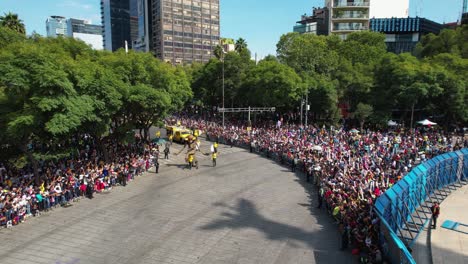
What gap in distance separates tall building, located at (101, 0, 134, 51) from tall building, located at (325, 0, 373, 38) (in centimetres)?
13928

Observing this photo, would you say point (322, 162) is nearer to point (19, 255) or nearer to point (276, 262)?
point (276, 262)

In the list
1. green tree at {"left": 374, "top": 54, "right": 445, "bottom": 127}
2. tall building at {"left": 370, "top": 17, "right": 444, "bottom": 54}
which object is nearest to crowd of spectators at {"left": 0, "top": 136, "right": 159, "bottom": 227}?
green tree at {"left": 374, "top": 54, "right": 445, "bottom": 127}

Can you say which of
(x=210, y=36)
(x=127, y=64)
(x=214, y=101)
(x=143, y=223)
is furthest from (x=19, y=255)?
(x=210, y=36)

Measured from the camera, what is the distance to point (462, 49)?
1989 inches

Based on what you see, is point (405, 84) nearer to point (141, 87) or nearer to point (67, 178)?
point (141, 87)

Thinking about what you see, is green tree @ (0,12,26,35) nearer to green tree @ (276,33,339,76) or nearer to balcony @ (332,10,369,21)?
green tree @ (276,33,339,76)

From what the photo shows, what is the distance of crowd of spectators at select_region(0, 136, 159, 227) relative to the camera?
16.4m

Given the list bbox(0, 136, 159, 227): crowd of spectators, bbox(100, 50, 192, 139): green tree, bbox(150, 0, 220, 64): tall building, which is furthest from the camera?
bbox(150, 0, 220, 64): tall building

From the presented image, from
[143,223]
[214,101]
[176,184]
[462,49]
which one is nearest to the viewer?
[143,223]

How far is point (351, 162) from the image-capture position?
2302 cm

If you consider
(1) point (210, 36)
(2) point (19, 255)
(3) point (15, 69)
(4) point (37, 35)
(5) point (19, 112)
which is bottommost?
(2) point (19, 255)

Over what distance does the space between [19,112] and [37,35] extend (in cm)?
1545

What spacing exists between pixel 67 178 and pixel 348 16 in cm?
7301

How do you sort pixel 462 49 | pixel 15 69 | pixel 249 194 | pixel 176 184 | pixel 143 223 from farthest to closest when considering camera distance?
pixel 462 49 → pixel 176 184 → pixel 249 194 → pixel 15 69 → pixel 143 223
